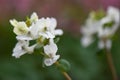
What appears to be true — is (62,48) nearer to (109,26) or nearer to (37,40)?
(109,26)

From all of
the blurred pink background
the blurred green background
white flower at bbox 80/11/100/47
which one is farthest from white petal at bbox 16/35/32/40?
the blurred pink background

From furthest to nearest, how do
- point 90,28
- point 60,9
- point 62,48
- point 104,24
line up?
point 60,9 < point 62,48 < point 90,28 < point 104,24

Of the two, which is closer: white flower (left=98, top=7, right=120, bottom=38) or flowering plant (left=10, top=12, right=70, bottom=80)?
flowering plant (left=10, top=12, right=70, bottom=80)

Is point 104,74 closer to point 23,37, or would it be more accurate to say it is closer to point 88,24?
point 88,24

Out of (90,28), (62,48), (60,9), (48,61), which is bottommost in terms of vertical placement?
(48,61)

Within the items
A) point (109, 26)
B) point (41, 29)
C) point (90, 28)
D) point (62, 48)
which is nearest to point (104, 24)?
point (109, 26)

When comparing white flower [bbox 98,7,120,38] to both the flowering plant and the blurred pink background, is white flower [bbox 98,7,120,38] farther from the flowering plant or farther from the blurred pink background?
the blurred pink background

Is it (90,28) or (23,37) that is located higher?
(90,28)

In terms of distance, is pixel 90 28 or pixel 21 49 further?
pixel 90 28

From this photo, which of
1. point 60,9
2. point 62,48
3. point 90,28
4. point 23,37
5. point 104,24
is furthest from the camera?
point 60,9
